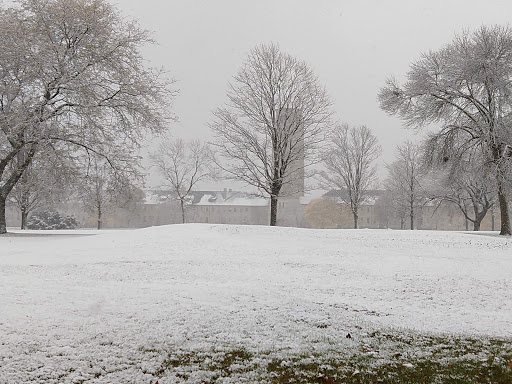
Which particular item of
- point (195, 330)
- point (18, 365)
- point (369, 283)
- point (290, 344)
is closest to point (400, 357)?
point (290, 344)

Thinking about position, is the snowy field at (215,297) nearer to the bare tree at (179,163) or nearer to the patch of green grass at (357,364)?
the patch of green grass at (357,364)

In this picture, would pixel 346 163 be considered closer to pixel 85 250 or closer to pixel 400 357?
pixel 85 250

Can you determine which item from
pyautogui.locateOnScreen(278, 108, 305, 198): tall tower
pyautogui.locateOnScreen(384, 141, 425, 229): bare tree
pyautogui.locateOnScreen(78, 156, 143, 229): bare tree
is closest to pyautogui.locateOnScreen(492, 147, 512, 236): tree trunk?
pyautogui.locateOnScreen(278, 108, 305, 198): tall tower

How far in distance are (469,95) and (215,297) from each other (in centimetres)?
2204

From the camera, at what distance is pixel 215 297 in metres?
10.1

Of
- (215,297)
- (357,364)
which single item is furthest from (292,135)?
(357,364)

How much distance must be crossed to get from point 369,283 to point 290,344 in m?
6.37

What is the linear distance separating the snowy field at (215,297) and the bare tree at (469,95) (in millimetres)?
6963

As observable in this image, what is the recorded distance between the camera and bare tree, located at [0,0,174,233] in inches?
775

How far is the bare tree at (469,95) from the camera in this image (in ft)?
77.4

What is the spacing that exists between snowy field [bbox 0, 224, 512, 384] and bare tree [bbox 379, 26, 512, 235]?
696 cm

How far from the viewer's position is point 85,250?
16328mm

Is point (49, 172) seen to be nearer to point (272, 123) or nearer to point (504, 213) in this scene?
point (272, 123)

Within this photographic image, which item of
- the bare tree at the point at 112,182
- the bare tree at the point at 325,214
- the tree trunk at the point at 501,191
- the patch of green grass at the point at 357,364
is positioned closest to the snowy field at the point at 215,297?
the patch of green grass at the point at 357,364
